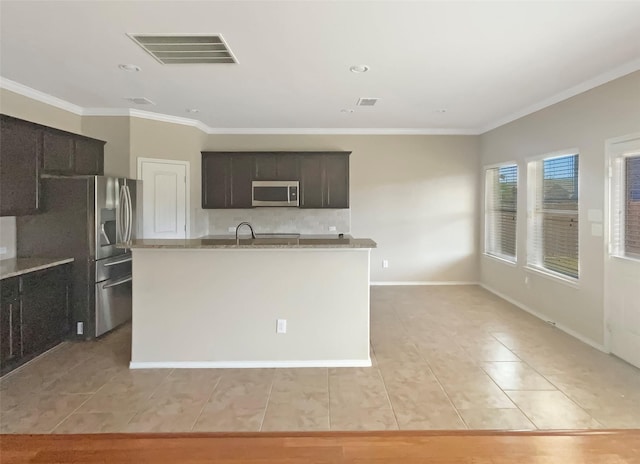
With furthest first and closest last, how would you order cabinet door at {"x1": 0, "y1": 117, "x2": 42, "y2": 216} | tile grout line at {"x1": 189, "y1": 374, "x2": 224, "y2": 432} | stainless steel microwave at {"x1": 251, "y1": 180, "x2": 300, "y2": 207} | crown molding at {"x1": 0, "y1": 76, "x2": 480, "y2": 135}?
stainless steel microwave at {"x1": 251, "y1": 180, "x2": 300, "y2": 207} → crown molding at {"x1": 0, "y1": 76, "x2": 480, "y2": 135} → cabinet door at {"x1": 0, "y1": 117, "x2": 42, "y2": 216} → tile grout line at {"x1": 189, "y1": 374, "x2": 224, "y2": 432}

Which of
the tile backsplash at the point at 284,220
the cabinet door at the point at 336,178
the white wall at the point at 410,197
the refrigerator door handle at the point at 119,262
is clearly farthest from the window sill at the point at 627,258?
the refrigerator door handle at the point at 119,262

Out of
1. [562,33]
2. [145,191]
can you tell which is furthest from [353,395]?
[145,191]

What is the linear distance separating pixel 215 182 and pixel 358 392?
462 centimetres

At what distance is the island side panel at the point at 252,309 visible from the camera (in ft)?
11.7

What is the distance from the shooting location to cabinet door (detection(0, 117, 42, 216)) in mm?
3670

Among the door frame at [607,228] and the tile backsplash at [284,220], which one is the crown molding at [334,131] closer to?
the tile backsplash at [284,220]

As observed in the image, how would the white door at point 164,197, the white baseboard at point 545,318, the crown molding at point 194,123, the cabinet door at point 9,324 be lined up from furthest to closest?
the white door at point 164,197 < the crown molding at point 194,123 < the white baseboard at point 545,318 < the cabinet door at point 9,324

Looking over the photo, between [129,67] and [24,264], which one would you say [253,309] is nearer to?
[24,264]

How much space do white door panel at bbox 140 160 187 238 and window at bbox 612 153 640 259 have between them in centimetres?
541

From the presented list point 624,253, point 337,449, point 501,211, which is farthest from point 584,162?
point 337,449

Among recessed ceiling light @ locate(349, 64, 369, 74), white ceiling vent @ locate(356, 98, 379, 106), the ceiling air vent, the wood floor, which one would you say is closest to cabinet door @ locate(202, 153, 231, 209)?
white ceiling vent @ locate(356, 98, 379, 106)

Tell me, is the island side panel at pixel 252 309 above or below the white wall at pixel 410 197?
below

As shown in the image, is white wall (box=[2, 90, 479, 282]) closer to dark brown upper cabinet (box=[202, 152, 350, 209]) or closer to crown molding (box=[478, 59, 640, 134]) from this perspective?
dark brown upper cabinet (box=[202, 152, 350, 209])

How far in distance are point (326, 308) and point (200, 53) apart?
97.0 inches
